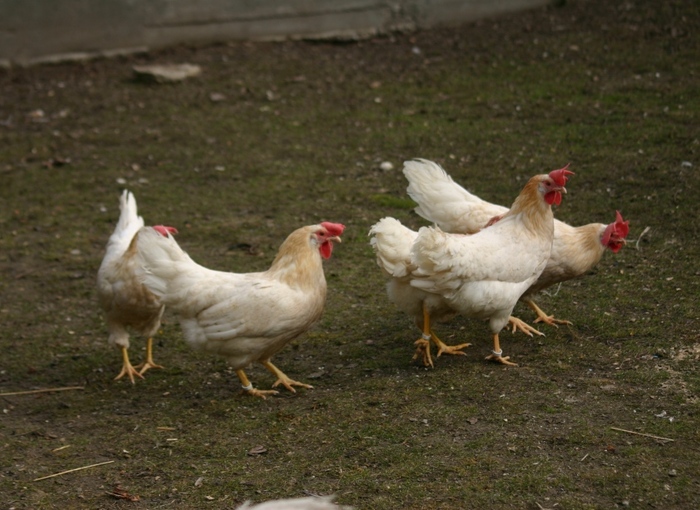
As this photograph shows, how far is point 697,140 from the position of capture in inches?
305

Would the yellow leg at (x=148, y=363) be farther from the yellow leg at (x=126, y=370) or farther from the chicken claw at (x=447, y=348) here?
the chicken claw at (x=447, y=348)

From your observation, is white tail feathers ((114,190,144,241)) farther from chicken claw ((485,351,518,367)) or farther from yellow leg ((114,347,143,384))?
chicken claw ((485,351,518,367))

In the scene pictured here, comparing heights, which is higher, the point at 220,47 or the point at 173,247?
the point at 220,47

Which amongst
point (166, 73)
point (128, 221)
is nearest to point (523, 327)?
point (128, 221)

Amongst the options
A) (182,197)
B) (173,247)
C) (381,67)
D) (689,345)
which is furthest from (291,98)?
(689,345)

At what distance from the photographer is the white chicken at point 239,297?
4.90m

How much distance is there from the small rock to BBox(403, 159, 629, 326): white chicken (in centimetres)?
564

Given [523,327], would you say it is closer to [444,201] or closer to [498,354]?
[498,354]

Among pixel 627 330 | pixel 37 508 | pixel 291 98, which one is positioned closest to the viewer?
pixel 37 508

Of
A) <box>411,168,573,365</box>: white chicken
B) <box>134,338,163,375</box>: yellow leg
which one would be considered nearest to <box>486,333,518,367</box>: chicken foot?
<box>411,168,573,365</box>: white chicken

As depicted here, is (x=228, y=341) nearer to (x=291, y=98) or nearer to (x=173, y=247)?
(x=173, y=247)

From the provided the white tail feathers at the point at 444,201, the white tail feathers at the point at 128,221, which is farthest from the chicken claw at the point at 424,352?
the white tail feathers at the point at 128,221

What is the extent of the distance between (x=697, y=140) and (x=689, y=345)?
3.33m

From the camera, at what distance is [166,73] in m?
10.5
